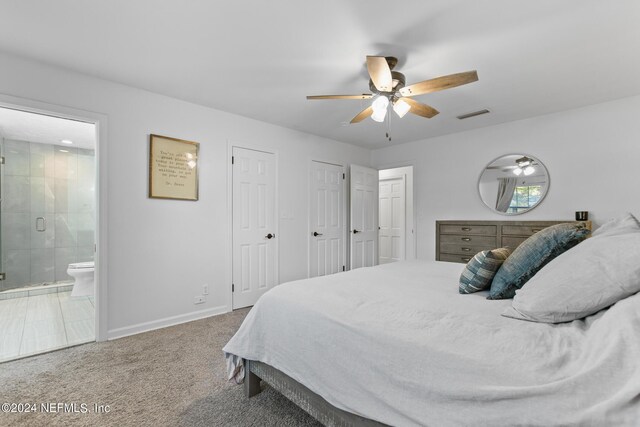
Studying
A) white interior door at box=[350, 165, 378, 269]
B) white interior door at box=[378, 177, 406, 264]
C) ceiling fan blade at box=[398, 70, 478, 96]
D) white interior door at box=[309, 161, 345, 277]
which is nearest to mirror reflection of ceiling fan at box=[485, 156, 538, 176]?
white interior door at box=[350, 165, 378, 269]

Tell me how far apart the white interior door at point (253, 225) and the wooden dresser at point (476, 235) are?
7.88 ft

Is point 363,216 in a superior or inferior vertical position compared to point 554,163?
inferior

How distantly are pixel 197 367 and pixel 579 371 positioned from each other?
2.26m

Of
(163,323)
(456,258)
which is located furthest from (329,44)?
(456,258)

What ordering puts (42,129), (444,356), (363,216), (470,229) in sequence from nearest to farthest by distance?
(444,356)
(42,129)
(470,229)
(363,216)

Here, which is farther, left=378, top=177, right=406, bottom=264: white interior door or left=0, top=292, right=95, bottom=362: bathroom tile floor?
left=378, top=177, right=406, bottom=264: white interior door

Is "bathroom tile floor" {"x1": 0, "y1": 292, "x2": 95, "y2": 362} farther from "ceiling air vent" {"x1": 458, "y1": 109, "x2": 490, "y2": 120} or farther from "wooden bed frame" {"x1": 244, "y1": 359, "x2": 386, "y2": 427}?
"ceiling air vent" {"x1": 458, "y1": 109, "x2": 490, "y2": 120}

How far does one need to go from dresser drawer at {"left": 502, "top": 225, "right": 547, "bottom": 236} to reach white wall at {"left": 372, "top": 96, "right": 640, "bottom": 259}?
222 mm

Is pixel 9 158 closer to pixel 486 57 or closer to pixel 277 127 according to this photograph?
pixel 277 127

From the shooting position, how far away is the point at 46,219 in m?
4.59

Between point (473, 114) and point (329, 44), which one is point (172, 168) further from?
point (473, 114)

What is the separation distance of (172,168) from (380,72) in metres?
2.31

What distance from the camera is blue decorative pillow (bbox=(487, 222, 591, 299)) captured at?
146cm

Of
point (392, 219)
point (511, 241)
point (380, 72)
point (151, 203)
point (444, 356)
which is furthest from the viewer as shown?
point (392, 219)
